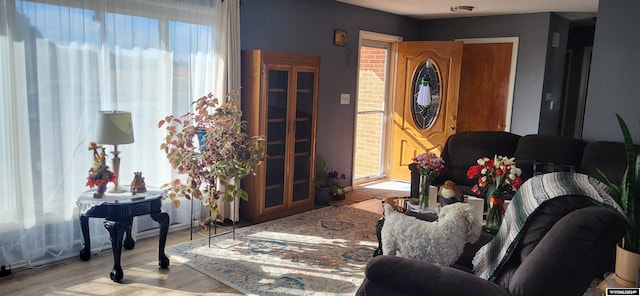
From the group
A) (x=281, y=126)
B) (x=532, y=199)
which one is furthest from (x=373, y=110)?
(x=532, y=199)

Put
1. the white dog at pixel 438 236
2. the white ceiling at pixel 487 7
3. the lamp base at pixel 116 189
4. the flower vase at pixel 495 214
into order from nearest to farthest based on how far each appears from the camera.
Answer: the white dog at pixel 438 236 < the flower vase at pixel 495 214 < the lamp base at pixel 116 189 < the white ceiling at pixel 487 7

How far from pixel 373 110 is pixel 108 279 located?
4.18 meters

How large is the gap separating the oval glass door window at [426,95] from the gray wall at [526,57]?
2.67 feet

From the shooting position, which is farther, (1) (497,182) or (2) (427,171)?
(2) (427,171)

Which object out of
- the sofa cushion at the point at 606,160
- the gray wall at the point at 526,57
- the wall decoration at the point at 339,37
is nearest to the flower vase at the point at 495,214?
the sofa cushion at the point at 606,160

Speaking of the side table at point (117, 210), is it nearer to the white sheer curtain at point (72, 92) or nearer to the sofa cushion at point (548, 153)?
the white sheer curtain at point (72, 92)

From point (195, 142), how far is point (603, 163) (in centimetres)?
327

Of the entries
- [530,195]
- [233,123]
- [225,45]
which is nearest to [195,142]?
[233,123]

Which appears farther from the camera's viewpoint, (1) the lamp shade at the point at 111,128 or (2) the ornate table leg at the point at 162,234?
(2) the ornate table leg at the point at 162,234

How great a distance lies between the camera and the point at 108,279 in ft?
9.95

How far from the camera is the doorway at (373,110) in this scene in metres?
6.25

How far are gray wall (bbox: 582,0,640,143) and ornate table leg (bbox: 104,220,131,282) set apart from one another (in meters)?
3.78

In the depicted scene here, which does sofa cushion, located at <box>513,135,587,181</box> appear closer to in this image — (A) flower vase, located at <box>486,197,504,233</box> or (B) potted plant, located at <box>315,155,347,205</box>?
Result: (A) flower vase, located at <box>486,197,504,233</box>

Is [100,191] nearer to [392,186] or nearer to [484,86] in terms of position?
[392,186]
